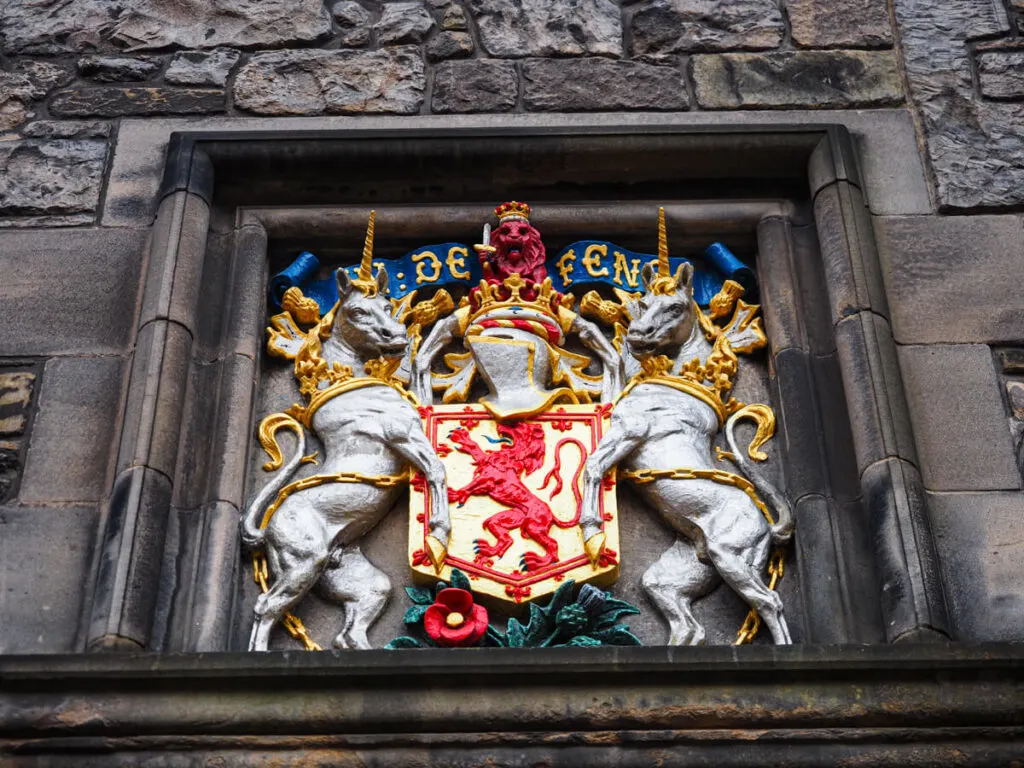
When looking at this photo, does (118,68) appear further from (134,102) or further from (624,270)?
(624,270)

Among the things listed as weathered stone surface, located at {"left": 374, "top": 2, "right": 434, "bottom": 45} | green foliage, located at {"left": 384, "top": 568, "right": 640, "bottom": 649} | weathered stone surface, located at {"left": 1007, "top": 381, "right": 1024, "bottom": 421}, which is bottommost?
green foliage, located at {"left": 384, "top": 568, "right": 640, "bottom": 649}

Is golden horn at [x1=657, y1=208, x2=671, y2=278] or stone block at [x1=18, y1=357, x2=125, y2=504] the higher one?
golden horn at [x1=657, y1=208, x2=671, y2=278]

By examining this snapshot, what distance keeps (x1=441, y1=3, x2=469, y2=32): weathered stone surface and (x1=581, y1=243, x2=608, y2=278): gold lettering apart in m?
1.03

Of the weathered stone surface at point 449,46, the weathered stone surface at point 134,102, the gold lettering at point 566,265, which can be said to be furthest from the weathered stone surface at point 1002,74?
the weathered stone surface at point 134,102

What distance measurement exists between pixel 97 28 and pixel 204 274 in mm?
1186

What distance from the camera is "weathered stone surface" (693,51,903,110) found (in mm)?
6520

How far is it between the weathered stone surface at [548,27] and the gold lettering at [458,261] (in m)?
0.81

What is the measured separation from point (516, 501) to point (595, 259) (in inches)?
40.2

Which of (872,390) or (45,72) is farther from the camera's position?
(45,72)

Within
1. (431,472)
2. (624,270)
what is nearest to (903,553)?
(431,472)

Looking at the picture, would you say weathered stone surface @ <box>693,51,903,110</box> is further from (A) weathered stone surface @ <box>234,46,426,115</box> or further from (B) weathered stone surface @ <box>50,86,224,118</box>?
(B) weathered stone surface @ <box>50,86,224,118</box>

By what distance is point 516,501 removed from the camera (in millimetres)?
5559

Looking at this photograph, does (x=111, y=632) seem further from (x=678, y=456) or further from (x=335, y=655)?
(x=678, y=456)

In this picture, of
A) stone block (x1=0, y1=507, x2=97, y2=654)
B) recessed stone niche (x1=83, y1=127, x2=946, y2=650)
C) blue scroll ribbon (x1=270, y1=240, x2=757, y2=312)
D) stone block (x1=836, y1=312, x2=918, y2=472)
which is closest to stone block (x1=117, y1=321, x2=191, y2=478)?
recessed stone niche (x1=83, y1=127, x2=946, y2=650)
